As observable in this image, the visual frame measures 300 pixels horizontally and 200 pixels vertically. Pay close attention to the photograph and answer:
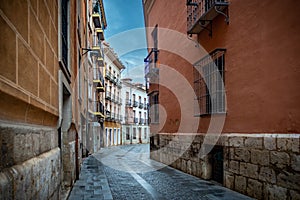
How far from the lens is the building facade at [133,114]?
40438 millimetres

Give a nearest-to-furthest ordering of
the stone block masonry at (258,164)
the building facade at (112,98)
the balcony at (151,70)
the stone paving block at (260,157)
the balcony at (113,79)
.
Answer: the stone block masonry at (258,164) < the stone paving block at (260,157) < the balcony at (151,70) < the building facade at (112,98) < the balcony at (113,79)

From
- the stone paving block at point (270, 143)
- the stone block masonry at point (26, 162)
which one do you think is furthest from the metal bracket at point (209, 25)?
the stone block masonry at point (26, 162)

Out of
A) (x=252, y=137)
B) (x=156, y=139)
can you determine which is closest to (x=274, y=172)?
(x=252, y=137)

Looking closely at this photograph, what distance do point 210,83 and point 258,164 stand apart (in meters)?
2.95

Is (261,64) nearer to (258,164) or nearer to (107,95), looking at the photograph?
(258,164)

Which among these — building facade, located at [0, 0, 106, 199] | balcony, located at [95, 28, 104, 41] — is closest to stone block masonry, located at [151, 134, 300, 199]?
building facade, located at [0, 0, 106, 199]

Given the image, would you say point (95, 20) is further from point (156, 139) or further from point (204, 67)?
point (204, 67)

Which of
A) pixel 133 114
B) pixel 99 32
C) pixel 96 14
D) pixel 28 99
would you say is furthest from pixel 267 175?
pixel 133 114

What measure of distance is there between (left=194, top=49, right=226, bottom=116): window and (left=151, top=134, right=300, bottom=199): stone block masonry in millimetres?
887

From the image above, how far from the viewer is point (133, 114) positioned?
4312 cm

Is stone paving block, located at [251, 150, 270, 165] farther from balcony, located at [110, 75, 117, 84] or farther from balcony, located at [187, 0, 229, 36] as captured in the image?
balcony, located at [110, 75, 117, 84]

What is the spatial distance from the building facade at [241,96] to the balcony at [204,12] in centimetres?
3

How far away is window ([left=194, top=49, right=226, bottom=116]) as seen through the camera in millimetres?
7395

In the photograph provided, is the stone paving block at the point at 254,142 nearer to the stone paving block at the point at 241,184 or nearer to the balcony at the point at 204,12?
the stone paving block at the point at 241,184
